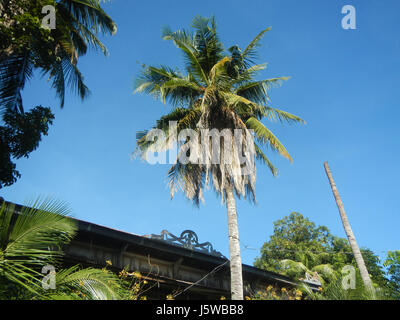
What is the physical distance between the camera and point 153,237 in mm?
12164

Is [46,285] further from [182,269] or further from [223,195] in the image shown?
[223,195]

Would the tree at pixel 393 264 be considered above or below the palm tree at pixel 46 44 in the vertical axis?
below

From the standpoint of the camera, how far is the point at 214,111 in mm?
14594

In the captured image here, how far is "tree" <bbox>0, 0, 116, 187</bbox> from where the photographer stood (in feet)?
41.9

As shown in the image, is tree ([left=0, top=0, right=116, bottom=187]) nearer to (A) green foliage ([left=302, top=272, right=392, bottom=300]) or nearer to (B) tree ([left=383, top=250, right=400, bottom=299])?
(A) green foliage ([left=302, top=272, right=392, bottom=300])

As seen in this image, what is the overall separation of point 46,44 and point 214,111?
6.60 meters

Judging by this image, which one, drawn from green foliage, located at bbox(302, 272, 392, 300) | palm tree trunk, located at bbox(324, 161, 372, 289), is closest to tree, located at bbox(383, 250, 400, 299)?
palm tree trunk, located at bbox(324, 161, 372, 289)

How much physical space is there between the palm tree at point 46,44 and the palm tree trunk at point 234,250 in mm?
8412

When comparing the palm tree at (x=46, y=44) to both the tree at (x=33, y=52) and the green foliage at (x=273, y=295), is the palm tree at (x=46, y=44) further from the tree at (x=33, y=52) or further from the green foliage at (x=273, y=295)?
the green foliage at (x=273, y=295)

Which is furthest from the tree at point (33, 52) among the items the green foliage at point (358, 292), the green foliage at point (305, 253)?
the green foliage at point (305, 253)

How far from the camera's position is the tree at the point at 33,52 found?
12758 millimetres

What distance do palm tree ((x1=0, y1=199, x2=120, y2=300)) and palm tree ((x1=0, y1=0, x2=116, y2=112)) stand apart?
8902 millimetres
